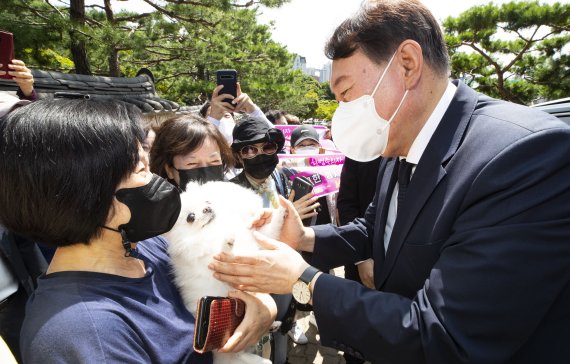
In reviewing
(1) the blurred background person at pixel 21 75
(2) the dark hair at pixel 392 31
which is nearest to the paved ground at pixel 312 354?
(2) the dark hair at pixel 392 31

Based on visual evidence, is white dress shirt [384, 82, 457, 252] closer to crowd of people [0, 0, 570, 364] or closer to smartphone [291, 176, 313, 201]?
crowd of people [0, 0, 570, 364]

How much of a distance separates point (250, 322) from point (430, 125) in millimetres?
1163

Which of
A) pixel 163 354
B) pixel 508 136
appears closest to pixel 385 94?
pixel 508 136

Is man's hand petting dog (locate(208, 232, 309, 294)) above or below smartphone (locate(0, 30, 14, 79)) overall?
below

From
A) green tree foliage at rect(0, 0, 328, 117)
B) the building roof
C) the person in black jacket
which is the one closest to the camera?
the person in black jacket

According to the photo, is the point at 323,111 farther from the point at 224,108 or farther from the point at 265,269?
the point at 265,269

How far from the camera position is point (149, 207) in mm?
1378

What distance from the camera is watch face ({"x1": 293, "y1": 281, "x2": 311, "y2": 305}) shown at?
1.43m

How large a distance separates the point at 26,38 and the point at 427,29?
7.87m

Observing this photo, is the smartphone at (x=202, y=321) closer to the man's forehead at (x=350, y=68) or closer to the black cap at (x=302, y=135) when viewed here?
the man's forehead at (x=350, y=68)

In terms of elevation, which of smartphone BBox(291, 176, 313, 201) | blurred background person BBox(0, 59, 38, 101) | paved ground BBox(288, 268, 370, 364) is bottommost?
paved ground BBox(288, 268, 370, 364)

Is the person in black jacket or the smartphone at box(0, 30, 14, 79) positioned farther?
the person in black jacket

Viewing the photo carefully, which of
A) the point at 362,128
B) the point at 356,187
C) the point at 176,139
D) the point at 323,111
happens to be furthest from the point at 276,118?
the point at 323,111

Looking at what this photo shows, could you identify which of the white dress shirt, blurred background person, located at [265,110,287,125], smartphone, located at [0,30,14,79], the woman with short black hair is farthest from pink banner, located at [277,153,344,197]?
blurred background person, located at [265,110,287,125]
